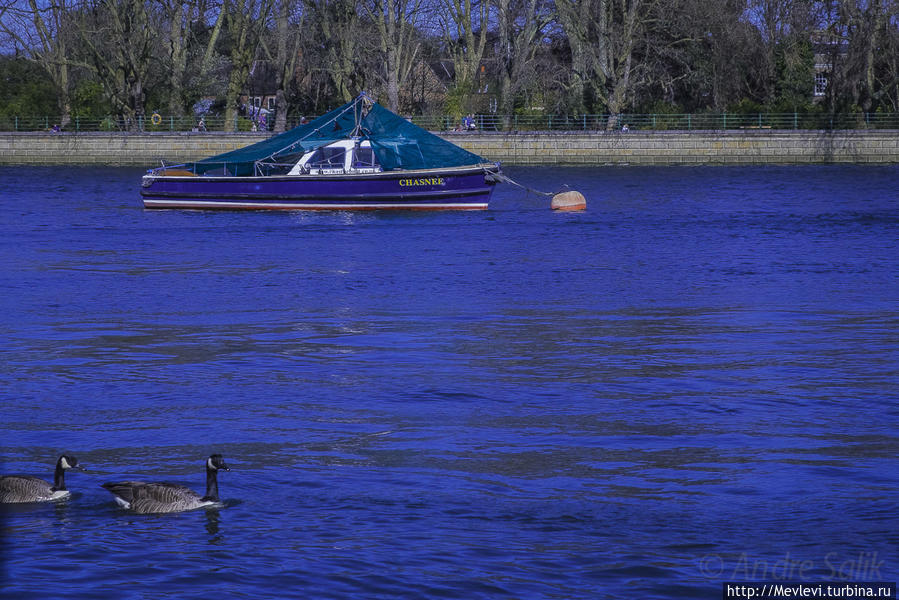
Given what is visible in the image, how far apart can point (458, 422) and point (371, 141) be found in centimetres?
2572

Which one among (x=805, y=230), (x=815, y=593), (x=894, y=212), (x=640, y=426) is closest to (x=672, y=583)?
(x=815, y=593)

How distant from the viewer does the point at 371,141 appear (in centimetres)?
3731

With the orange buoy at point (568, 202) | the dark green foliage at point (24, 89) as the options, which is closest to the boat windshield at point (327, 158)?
the orange buoy at point (568, 202)

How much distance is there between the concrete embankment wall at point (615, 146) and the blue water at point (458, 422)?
33.5m

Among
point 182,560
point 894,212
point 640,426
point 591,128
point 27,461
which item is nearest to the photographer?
point 182,560

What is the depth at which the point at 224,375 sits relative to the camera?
14.4 m

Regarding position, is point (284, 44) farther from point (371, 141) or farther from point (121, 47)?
point (371, 141)

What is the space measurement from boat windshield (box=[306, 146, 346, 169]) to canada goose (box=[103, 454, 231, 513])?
28.7m

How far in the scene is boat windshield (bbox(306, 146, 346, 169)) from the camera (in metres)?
37.8

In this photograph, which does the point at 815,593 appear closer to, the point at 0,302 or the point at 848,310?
the point at 848,310

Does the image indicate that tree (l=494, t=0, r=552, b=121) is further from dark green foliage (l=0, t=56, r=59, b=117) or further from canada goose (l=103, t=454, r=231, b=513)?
canada goose (l=103, t=454, r=231, b=513)

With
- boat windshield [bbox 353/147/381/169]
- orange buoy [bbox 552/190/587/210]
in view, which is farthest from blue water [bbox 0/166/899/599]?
orange buoy [bbox 552/190/587/210]

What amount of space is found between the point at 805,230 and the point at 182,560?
26458 mm

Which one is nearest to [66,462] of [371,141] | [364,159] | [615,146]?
[371,141]
